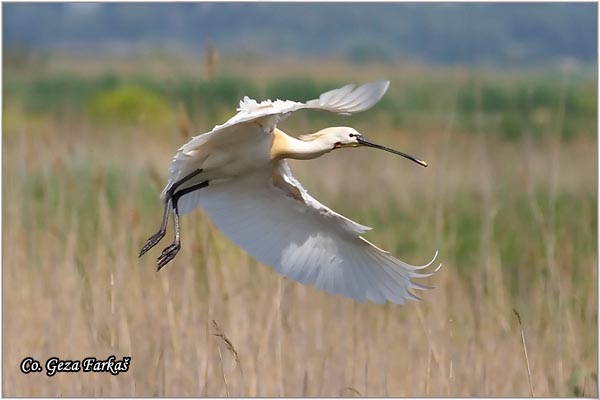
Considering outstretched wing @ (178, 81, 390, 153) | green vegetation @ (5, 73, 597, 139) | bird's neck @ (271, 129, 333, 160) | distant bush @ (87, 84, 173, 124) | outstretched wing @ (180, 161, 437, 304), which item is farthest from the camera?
green vegetation @ (5, 73, 597, 139)

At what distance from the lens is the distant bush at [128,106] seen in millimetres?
9969

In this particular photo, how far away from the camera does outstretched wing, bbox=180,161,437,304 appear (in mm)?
4535

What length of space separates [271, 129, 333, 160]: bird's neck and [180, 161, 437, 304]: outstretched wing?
26cm

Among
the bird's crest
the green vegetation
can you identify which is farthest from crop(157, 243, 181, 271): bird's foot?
the green vegetation

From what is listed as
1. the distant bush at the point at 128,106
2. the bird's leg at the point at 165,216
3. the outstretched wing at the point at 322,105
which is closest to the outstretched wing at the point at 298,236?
the bird's leg at the point at 165,216

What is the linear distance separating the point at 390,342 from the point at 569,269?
112cm

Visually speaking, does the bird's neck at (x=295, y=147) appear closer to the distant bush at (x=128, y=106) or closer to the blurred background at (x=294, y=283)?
the blurred background at (x=294, y=283)

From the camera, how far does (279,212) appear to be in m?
4.71

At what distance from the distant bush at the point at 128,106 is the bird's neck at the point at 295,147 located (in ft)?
15.1

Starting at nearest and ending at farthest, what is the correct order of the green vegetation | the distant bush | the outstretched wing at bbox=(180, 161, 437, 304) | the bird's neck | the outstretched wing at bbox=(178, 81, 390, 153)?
the outstretched wing at bbox=(178, 81, 390, 153), the bird's neck, the outstretched wing at bbox=(180, 161, 437, 304), the distant bush, the green vegetation

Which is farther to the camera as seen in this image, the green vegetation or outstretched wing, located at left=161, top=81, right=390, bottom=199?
the green vegetation

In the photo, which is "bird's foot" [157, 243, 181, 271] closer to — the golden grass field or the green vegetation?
the golden grass field

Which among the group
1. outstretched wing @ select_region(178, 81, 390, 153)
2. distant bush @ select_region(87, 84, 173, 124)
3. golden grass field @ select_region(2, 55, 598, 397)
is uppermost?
distant bush @ select_region(87, 84, 173, 124)

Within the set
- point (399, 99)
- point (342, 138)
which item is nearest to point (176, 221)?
point (342, 138)
